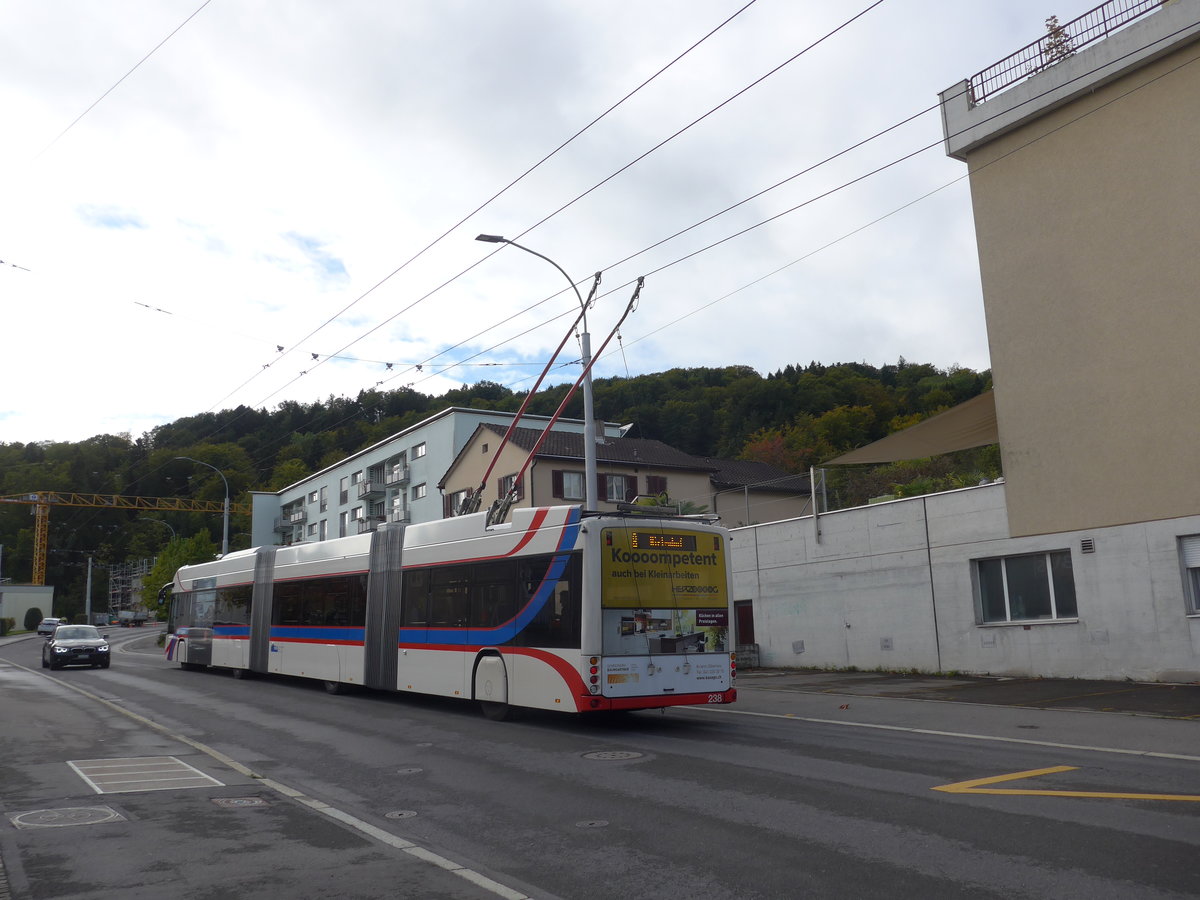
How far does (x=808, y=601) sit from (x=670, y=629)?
41.7 ft

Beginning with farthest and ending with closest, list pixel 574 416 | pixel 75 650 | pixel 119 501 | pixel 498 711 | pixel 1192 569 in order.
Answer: pixel 119 501, pixel 574 416, pixel 75 650, pixel 1192 569, pixel 498 711

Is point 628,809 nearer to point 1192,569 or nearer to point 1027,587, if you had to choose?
point 1192,569

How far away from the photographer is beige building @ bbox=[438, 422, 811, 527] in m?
44.8

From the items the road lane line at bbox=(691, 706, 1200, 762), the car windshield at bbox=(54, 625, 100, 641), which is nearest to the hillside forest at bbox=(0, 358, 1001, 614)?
the car windshield at bbox=(54, 625, 100, 641)

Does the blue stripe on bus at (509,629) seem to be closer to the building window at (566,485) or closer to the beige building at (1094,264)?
the beige building at (1094,264)

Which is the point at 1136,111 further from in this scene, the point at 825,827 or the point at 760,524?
the point at 825,827

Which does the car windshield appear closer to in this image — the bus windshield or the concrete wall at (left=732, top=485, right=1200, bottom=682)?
the concrete wall at (left=732, top=485, right=1200, bottom=682)

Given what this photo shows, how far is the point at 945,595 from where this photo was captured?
21688 millimetres

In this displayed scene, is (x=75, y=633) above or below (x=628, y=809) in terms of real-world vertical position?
above

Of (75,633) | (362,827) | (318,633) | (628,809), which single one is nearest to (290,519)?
(75,633)

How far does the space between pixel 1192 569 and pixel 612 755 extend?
12357 millimetres

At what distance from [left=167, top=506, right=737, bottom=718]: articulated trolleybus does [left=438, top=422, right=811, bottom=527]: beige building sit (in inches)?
902

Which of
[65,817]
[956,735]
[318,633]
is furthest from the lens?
[318,633]

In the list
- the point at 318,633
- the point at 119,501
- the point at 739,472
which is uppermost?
the point at 119,501
